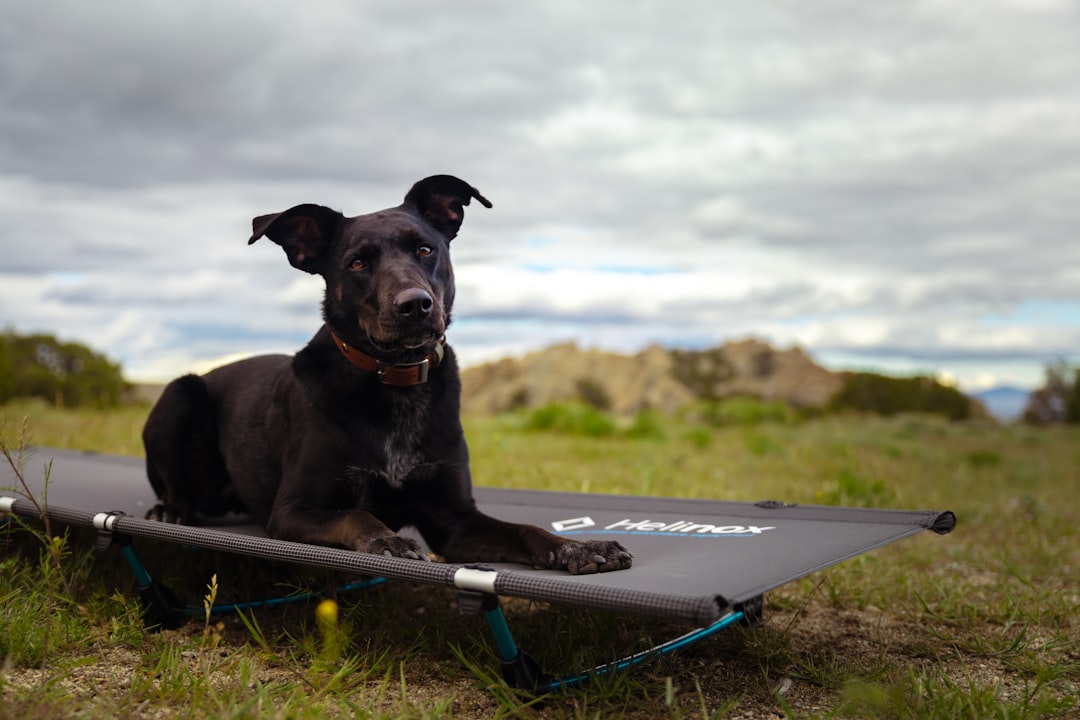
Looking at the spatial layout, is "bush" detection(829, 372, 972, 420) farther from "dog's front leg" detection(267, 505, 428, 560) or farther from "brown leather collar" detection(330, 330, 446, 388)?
"dog's front leg" detection(267, 505, 428, 560)

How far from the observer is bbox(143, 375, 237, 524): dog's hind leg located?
332cm

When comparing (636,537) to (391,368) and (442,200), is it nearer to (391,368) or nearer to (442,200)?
(391,368)

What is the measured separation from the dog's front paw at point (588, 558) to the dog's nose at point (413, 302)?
776 mm

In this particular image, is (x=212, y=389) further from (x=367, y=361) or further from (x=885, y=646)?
(x=885, y=646)

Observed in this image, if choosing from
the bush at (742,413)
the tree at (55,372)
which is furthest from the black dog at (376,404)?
the bush at (742,413)

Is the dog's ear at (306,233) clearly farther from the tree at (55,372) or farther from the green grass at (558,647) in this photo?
the tree at (55,372)

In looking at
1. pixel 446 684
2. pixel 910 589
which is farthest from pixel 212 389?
pixel 910 589

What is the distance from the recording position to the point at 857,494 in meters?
4.80

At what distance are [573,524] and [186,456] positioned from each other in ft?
4.87

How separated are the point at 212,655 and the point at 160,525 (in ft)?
1.54

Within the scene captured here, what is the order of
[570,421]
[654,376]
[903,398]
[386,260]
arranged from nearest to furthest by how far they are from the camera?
1. [386,260]
2. [570,421]
3. [903,398]
4. [654,376]

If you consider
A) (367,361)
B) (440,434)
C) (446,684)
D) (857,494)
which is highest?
(367,361)

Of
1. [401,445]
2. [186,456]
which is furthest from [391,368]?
[186,456]

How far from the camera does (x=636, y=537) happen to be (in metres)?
2.99
